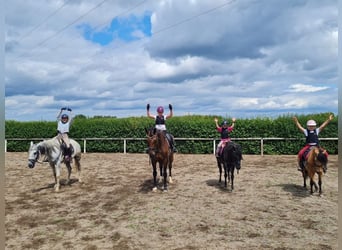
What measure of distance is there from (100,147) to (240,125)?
10100 mm

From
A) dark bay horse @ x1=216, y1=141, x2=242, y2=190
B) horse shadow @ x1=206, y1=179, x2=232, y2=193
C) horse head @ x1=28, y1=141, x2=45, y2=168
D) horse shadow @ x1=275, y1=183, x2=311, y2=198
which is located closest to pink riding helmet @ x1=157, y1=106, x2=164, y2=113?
dark bay horse @ x1=216, y1=141, x2=242, y2=190

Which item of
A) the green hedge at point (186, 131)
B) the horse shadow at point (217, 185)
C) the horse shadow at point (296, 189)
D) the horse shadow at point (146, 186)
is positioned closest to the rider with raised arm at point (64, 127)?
the horse shadow at point (146, 186)

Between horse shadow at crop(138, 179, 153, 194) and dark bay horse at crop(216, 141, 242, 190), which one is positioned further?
horse shadow at crop(138, 179, 153, 194)

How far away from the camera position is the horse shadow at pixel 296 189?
8492mm

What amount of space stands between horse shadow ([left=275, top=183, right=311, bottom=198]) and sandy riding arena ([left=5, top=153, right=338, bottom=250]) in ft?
0.09

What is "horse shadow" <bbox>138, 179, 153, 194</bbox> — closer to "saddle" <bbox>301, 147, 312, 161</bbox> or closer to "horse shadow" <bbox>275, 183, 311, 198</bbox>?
"horse shadow" <bbox>275, 183, 311, 198</bbox>

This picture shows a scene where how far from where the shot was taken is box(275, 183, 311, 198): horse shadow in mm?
8492

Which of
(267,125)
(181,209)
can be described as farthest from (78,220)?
(267,125)

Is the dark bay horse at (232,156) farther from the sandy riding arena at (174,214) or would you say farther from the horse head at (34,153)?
the horse head at (34,153)

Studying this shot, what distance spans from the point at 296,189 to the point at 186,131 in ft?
35.6

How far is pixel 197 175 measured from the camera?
11688mm

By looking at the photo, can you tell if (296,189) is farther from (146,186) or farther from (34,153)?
(34,153)

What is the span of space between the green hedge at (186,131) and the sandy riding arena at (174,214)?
21.7 ft

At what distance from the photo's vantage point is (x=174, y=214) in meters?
6.99
